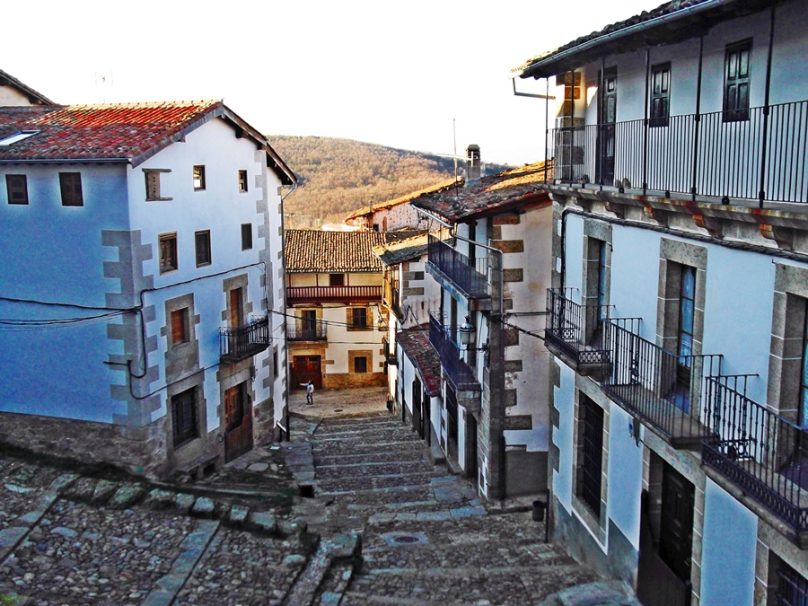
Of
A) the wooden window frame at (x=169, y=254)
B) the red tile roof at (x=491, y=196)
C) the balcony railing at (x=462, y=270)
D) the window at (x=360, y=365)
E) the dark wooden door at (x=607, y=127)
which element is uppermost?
the dark wooden door at (x=607, y=127)

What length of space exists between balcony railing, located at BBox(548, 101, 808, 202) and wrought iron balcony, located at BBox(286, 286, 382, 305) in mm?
28478

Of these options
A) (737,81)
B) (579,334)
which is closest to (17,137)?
(579,334)

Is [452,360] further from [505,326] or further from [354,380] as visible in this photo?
[354,380]

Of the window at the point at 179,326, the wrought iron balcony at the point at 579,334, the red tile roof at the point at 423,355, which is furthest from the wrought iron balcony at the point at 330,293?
the wrought iron balcony at the point at 579,334

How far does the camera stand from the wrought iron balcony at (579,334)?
1236 centimetres

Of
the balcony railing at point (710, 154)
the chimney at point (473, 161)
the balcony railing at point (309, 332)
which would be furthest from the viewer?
the balcony railing at point (309, 332)

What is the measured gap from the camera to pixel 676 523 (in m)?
11.2

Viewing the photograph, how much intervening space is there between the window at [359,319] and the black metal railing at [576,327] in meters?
28.1

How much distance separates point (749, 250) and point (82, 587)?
10339 millimetres

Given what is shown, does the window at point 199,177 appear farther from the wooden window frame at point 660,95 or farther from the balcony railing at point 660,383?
the wooden window frame at point 660,95

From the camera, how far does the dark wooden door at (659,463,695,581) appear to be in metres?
10.9

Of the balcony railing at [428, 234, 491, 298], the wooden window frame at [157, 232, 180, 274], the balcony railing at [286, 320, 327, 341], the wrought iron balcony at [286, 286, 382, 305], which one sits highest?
the wooden window frame at [157, 232, 180, 274]

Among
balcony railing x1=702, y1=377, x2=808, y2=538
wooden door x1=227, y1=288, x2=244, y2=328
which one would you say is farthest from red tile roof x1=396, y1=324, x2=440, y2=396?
balcony railing x1=702, y1=377, x2=808, y2=538

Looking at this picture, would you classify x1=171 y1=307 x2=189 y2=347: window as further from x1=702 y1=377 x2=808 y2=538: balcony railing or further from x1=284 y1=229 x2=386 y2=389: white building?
x1=284 y1=229 x2=386 y2=389: white building
